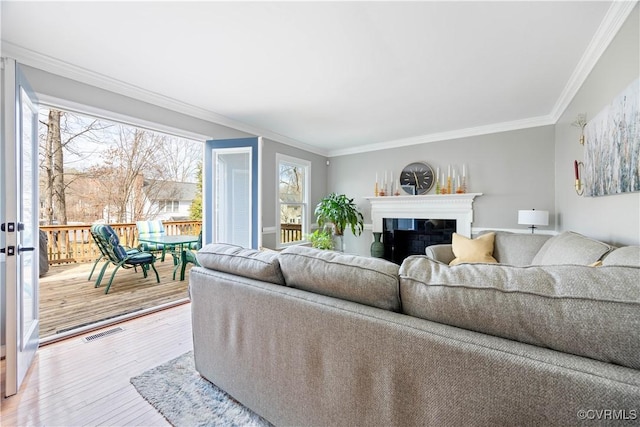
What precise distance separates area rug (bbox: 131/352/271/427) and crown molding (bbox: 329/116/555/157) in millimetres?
4339

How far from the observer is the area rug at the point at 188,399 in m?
1.45

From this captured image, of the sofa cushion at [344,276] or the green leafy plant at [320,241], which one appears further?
the green leafy plant at [320,241]

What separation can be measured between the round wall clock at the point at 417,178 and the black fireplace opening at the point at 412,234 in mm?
528

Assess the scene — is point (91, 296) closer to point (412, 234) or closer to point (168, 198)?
point (168, 198)

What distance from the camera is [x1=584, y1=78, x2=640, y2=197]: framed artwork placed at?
60.4 inches

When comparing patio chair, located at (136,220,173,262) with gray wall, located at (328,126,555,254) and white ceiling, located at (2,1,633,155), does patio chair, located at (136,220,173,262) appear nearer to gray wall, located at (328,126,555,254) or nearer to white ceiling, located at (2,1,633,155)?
white ceiling, located at (2,1,633,155)

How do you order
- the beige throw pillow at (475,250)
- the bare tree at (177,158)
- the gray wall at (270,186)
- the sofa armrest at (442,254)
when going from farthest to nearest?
the bare tree at (177,158)
the gray wall at (270,186)
the sofa armrest at (442,254)
the beige throw pillow at (475,250)

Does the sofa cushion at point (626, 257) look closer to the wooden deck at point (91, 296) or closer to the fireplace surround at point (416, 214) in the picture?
the fireplace surround at point (416, 214)

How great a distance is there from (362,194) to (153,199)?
5.33 m

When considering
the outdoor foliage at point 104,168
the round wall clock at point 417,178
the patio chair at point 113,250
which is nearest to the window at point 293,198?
the round wall clock at point 417,178

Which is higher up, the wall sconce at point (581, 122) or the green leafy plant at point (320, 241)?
the wall sconce at point (581, 122)

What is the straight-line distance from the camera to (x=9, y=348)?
1.65 meters

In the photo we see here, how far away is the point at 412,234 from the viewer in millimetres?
4719

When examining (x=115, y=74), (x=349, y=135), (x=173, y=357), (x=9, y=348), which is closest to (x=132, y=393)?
(x=173, y=357)
